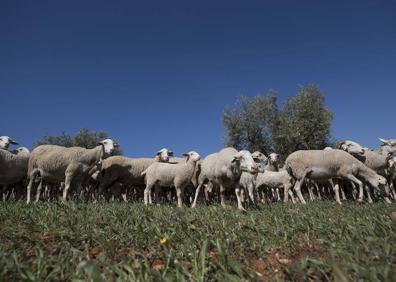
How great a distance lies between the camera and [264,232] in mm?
4379

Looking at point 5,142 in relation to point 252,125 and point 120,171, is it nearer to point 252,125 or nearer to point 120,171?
point 120,171

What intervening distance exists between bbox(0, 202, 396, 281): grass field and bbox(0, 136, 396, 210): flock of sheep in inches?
231

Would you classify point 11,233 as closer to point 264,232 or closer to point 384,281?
point 264,232

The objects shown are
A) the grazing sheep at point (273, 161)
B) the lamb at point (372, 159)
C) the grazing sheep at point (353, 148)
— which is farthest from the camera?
the grazing sheep at point (273, 161)

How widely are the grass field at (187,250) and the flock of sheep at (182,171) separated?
587 centimetres

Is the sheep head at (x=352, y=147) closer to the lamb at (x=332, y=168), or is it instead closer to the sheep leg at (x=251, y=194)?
the lamb at (x=332, y=168)

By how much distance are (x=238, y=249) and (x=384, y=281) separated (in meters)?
1.83

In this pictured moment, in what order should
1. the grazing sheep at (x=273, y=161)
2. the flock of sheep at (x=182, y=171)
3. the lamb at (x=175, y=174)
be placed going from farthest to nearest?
the grazing sheep at (x=273, y=161) < the lamb at (x=175, y=174) < the flock of sheep at (x=182, y=171)

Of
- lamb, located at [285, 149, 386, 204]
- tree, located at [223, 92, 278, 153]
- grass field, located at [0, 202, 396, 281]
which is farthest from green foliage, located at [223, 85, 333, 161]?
→ grass field, located at [0, 202, 396, 281]

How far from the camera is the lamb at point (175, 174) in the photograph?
14.2m

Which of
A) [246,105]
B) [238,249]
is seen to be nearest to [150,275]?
[238,249]

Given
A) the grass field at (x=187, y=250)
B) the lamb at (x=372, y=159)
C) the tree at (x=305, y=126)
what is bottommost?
the grass field at (x=187, y=250)

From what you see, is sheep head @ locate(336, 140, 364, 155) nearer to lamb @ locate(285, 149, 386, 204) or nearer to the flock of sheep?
the flock of sheep

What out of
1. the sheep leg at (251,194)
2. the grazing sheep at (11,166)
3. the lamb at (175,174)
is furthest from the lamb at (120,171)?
the sheep leg at (251,194)
